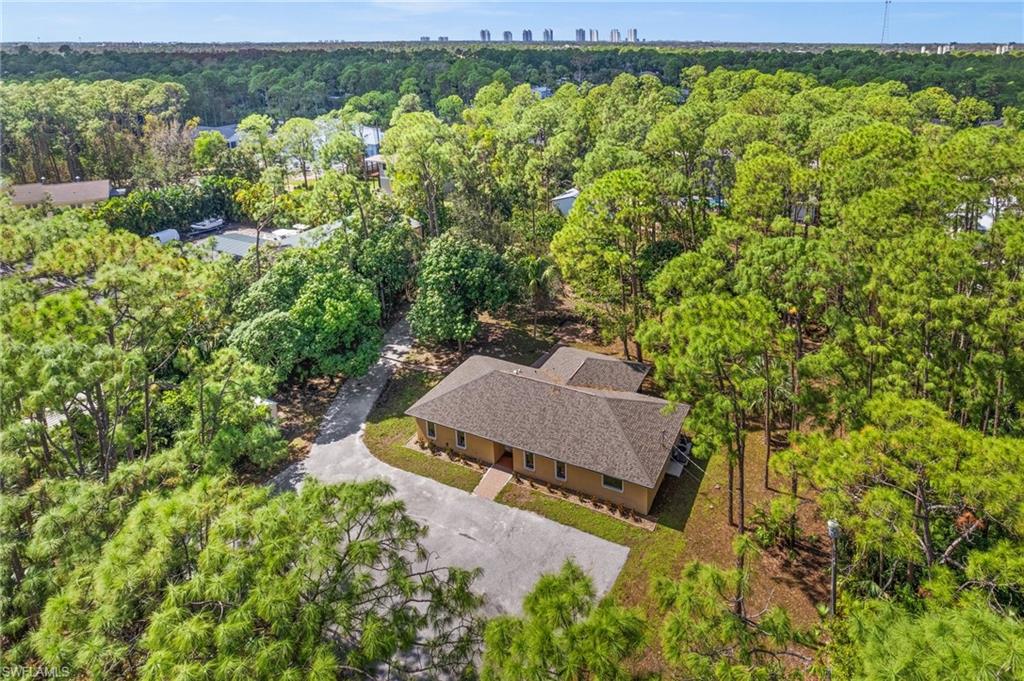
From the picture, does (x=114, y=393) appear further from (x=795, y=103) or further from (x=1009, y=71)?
(x=1009, y=71)

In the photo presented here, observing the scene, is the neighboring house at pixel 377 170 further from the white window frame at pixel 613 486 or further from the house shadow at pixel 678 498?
the house shadow at pixel 678 498

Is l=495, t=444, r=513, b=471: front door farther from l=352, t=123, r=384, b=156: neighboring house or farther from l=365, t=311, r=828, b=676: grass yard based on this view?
l=352, t=123, r=384, b=156: neighboring house

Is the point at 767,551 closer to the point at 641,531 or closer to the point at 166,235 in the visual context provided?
the point at 641,531

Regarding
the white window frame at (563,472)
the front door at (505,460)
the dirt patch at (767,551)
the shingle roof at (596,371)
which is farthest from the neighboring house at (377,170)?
the dirt patch at (767,551)

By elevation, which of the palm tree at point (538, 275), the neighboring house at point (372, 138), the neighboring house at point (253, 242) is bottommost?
the palm tree at point (538, 275)

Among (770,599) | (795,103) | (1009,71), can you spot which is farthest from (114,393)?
(1009,71)
